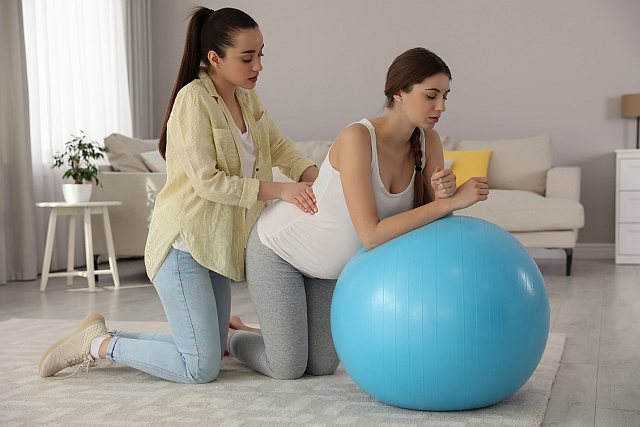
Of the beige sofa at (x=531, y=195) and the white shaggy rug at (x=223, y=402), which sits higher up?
the beige sofa at (x=531, y=195)

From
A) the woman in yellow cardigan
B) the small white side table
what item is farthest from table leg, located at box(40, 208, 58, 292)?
the woman in yellow cardigan

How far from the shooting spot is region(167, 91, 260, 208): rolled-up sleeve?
2.54m

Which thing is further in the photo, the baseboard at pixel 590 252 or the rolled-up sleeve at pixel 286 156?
the baseboard at pixel 590 252

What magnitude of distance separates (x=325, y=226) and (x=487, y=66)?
4.66 metres

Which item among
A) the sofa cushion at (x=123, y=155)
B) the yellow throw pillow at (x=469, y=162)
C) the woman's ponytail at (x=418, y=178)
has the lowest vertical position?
the yellow throw pillow at (x=469, y=162)

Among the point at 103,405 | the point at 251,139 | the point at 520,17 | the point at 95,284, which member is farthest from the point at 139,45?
the point at 103,405

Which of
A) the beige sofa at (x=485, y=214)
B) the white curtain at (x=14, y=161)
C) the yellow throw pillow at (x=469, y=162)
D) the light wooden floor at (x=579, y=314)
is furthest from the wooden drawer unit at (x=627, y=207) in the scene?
the white curtain at (x=14, y=161)

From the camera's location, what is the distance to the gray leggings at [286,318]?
2.57 meters

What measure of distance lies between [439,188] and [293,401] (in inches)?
26.6

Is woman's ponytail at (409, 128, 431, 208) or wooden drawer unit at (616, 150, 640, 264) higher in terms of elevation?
woman's ponytail at (409, 128, 431, 208)

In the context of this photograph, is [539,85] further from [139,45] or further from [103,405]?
[103,405]

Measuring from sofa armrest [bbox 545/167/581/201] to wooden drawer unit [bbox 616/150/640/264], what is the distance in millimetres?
436

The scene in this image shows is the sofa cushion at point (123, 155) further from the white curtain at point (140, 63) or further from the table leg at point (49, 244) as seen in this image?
the white curtain at point (140, 63)

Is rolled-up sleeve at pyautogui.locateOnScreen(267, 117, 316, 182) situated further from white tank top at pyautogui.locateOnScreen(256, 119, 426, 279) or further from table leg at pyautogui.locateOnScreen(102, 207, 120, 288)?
table leg at pyautogui.locateOnScreen(102, 207, 120, 288)
